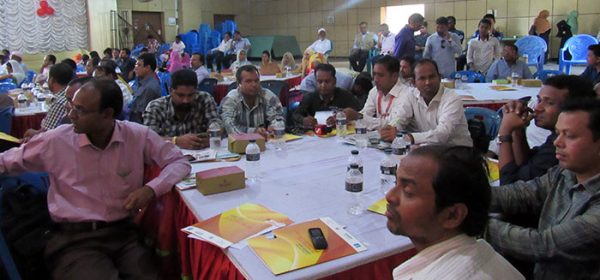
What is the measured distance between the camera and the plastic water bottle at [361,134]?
313cm

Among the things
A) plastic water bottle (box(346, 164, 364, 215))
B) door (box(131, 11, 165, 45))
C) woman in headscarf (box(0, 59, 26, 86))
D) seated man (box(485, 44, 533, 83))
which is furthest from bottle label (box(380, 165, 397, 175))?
door (box(131, 11, 165, 45))

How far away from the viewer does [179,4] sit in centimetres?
1770

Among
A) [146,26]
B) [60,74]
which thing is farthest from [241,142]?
[146,26]

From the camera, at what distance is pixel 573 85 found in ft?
7.54

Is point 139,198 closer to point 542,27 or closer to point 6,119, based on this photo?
point 6,119

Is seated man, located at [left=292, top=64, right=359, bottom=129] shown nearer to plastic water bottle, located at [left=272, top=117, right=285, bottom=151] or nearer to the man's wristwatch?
plastic water bottle, located at [left=272, top=117, right=285, bottom=151]

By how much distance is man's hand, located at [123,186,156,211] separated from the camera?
228 cm

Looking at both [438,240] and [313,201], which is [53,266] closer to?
[313,201]

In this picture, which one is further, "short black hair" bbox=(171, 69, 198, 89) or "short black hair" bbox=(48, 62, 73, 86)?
"short black hair" bbox=(48, 62, 73, 86)

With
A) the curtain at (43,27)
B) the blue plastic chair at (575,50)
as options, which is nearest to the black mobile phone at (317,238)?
the blue plastic chair at (575,50)

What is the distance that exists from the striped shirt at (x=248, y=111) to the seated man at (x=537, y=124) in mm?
2009

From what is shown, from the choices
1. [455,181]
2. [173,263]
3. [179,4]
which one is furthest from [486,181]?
[179,4]

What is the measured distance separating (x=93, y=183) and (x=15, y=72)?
27.8 feet

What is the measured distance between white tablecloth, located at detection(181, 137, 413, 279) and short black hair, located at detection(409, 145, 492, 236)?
0.51m
